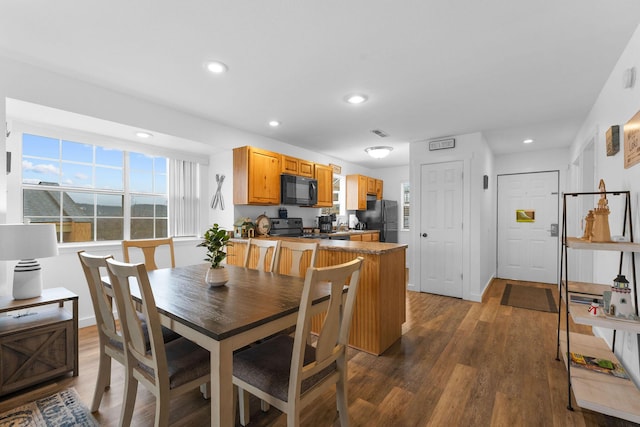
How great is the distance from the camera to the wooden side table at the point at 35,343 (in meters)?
1.97

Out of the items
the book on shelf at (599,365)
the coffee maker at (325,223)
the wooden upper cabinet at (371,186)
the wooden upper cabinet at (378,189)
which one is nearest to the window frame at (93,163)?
the coffee maker at (325,223)

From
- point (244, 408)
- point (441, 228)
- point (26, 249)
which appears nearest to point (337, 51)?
point (244, 408)

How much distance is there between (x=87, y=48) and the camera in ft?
7.06

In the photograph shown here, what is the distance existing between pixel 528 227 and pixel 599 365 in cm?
397

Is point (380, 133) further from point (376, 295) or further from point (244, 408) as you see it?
point (244, 408)

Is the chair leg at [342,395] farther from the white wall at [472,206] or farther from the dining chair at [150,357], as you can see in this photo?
the white wall at [472,206]

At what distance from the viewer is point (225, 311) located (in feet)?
4.77

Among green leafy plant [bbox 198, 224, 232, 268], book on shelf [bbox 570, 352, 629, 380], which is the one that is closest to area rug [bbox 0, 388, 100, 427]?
green leafy plant [bbox 198, 224, 232, 268]

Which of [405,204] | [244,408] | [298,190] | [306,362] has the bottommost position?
[244,408]

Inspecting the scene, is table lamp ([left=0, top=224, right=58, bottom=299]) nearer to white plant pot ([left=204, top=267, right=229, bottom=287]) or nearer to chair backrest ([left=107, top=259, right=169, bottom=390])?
chair backrest ([left=107, top=259, right=169, bottom=390])

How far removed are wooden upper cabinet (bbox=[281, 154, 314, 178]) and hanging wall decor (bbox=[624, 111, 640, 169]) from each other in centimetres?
362

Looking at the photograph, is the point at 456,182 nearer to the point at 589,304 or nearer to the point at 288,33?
the point at 589,304

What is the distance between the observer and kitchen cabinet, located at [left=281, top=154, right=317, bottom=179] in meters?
4.49

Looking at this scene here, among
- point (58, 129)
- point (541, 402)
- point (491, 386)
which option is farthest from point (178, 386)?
point (58, 129)
